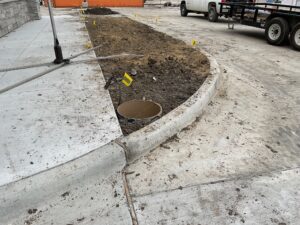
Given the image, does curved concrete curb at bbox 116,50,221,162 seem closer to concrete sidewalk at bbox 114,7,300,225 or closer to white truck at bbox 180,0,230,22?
concrete sidewalk at bbox 114,7,300,225

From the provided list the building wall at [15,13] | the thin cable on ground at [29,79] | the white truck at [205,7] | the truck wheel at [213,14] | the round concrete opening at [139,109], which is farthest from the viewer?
the truck wheel at [213,14]

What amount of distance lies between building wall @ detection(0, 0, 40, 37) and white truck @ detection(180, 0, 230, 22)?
29.8 ft

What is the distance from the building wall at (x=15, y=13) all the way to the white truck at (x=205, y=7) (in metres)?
9.08

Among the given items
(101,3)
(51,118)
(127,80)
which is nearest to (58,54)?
(127,80)

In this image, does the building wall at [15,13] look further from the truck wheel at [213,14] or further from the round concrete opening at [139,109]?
the truck wheel at [213,14]

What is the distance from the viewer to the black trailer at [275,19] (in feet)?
29.5

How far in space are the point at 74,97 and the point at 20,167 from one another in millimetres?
1710

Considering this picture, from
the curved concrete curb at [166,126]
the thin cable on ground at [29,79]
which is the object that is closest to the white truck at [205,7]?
the thin cable on ground at [29,79]

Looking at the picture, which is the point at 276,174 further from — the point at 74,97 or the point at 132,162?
the point at 74,97

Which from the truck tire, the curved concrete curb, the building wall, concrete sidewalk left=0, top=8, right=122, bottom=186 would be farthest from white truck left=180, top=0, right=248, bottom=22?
concrete sidewalk left=0, top=8, right=122, bottom=186

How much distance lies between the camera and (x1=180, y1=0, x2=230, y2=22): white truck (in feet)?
51.4

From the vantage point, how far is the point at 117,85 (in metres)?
4.89

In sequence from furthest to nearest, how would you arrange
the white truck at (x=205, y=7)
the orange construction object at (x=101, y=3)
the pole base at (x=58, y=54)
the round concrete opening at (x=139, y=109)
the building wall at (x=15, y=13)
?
the orange construction object at (x=101, y=3)
the white truck at (x=205, y=7)
the building wall at (x=15, y=13)
the pole base at (x=58, y=54)
the round concrete opening at (x=139, y=109)

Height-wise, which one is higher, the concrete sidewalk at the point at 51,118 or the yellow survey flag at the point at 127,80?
Result: the yellow survey flag at the point at 127,80
